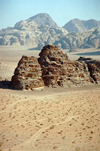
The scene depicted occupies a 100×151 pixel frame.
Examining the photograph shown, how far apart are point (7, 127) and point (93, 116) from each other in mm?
6063

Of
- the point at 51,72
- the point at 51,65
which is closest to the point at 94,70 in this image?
the point at 51,65

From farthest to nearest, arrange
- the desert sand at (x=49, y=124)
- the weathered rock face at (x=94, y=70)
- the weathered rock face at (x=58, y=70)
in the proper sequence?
the weathered rock face at (x=94, y=70) → the weathered rock face at (x=58, y=70) → the desert sand at (x=49, y=124)

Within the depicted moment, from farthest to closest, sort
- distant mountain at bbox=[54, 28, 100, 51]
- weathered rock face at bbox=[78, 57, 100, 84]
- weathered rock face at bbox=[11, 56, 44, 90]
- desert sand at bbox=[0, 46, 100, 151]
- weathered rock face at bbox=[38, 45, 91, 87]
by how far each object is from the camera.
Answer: distant mountain at bbox=[54, 28, 100, 51] < weathered rock face at bbox=[78, 57, 100, 84] < weathered rock face at bbox=[38, 45, 91, 87] < weathered rock face at bbox=[11, 56, 44, 90] < desert sand at bbox=[0, 46, 100, 151]

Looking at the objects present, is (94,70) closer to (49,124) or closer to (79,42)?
(49,124)

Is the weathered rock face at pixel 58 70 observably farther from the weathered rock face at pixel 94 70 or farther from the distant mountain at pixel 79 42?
the distant mountain at pixel 79 42

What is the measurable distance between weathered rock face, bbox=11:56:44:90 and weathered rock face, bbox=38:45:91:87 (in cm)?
143

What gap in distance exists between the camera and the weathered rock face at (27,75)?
21625mm

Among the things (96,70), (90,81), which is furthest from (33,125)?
(96,70)

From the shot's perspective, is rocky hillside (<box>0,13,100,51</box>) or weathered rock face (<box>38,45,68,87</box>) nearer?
weathered rock face (<box>38,45,68,87</box>)

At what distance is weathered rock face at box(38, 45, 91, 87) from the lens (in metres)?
24.0

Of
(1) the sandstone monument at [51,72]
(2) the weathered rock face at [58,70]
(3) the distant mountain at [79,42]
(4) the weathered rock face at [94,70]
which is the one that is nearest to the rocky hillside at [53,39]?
(3) the distant mountain at [79,42]

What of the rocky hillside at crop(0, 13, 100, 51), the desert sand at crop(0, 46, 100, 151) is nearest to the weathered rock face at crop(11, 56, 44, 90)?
the desert sand at crop(0, 46, 100, 151)

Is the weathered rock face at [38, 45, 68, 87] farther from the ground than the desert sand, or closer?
farther from the ground

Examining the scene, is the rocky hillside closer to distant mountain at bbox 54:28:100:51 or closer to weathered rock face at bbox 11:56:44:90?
distant mountain at bbox 54:28:100:51
